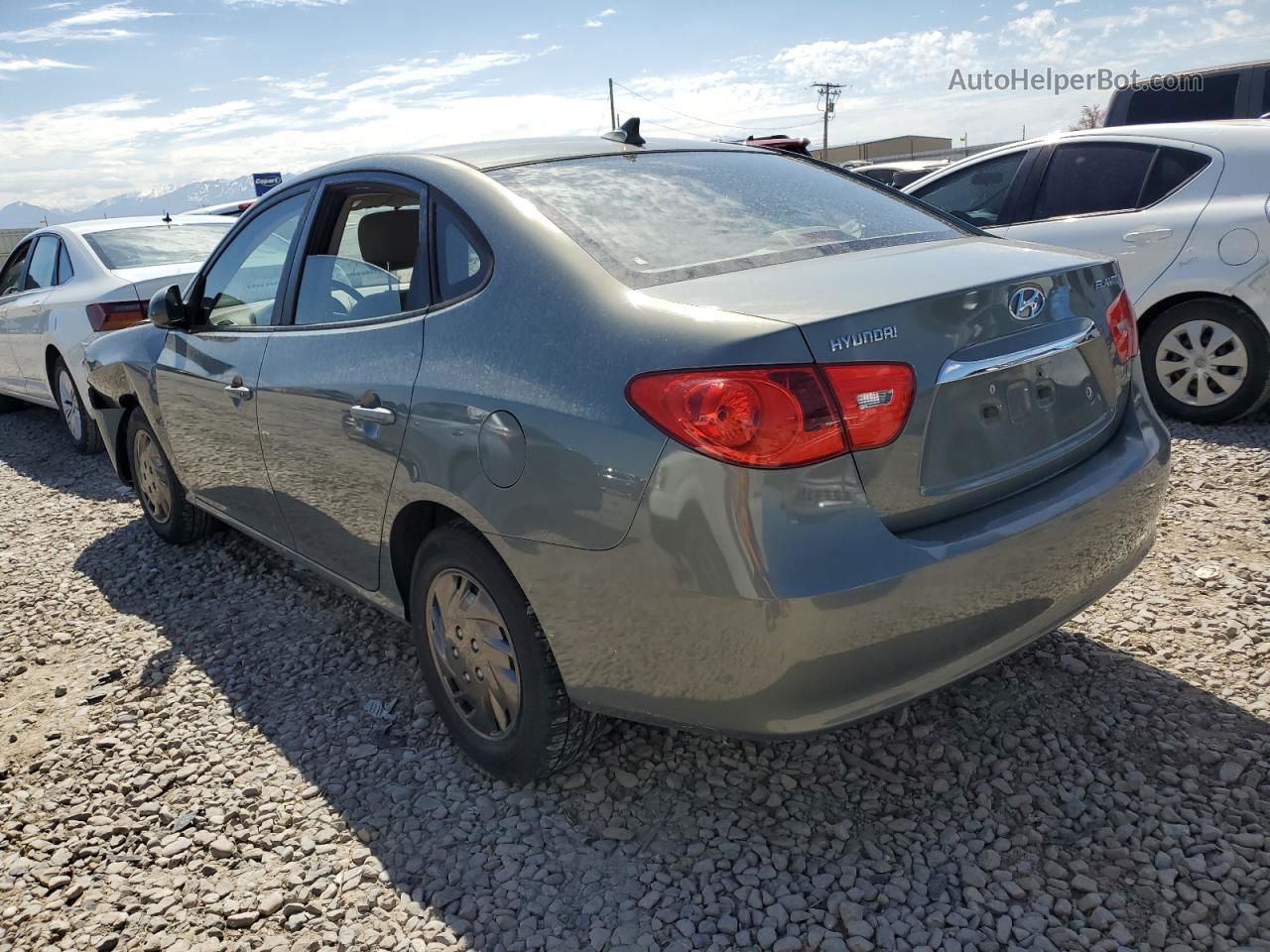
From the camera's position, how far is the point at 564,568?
217cm

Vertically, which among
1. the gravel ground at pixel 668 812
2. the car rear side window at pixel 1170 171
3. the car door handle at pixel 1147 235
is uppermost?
the car rear side window at pixel 1170 171

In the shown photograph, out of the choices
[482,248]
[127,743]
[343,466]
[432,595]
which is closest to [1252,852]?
[432,595]

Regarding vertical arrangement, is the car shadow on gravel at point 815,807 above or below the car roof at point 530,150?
below

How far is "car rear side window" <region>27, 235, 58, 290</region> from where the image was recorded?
281 inches

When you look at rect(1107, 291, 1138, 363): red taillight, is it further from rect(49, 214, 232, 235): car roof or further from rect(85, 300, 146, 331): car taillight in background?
rect(49, 214, 232, 235): car roof

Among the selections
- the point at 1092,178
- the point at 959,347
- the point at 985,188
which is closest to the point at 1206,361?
the point at 1092,178

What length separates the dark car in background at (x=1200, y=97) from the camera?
7828mm

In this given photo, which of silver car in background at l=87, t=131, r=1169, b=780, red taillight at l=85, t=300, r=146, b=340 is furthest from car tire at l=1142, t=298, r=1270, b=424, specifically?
red taillight at l=85, t=300, r=146, b=340

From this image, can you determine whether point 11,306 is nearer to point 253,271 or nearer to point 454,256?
point 253,271

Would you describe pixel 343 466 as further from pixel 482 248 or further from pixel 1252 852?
pixel 1252 852

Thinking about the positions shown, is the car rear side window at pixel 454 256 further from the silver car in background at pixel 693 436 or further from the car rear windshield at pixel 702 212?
the car rear windshield at pixel 702 212

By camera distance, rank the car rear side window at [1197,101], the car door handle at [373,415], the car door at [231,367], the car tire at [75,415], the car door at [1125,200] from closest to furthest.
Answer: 1. the car door handle at [373,415]
2. the car door at [231,367]
3. the car door at [1125,200]
4. the car tire at [75,415]
5. the car rear side window at [1197,101]

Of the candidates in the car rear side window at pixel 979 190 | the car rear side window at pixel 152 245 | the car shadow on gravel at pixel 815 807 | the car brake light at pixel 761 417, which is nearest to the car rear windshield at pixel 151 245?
the car rear side window at pixel 152 245

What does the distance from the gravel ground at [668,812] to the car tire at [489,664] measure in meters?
0.14
